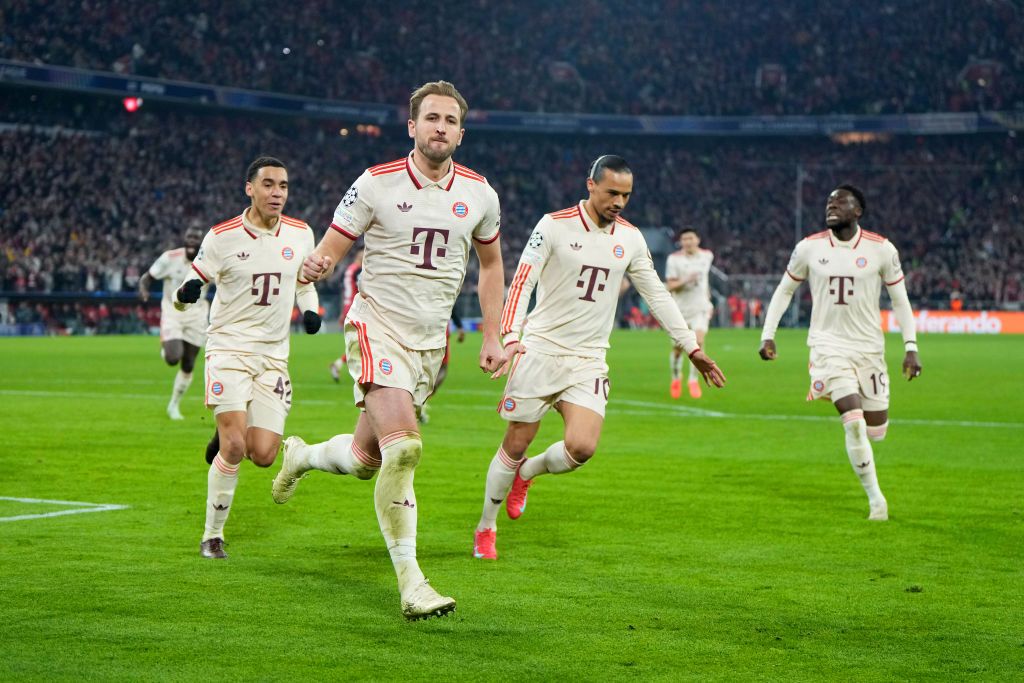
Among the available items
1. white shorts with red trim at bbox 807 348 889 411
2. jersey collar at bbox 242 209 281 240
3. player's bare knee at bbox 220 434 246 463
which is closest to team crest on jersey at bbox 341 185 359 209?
player's bare knee at bbox 220 434 246 463

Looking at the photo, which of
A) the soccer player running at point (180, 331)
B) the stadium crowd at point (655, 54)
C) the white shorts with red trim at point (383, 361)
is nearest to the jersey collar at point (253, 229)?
the white shorts with red trim at point (383, 361)

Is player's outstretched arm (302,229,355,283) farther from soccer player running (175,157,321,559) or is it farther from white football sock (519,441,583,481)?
Result: white football sock (519,441,583,481)

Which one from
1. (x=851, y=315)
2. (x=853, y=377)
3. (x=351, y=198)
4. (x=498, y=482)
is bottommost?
Answer: (x=498, y=482)

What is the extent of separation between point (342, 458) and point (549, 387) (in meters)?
1.59

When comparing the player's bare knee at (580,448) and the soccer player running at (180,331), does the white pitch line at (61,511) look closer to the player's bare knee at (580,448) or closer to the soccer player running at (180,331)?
the player's bare knee at (580,448)

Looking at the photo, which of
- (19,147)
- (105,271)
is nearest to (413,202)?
(105,271)

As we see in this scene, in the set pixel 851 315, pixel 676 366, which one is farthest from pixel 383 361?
pixel 676 366

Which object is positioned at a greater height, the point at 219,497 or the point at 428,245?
the point at 428,245

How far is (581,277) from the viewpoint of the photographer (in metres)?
8.36

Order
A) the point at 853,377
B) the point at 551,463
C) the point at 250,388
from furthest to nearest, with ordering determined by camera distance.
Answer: the point at 853,377 < the point at 250,388 < the point at 551,463

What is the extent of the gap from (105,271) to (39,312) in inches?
101

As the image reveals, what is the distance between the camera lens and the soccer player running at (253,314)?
8156 mm

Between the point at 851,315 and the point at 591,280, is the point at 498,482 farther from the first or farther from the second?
the point at 851,315

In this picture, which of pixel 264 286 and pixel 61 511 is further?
pixel 61 511
